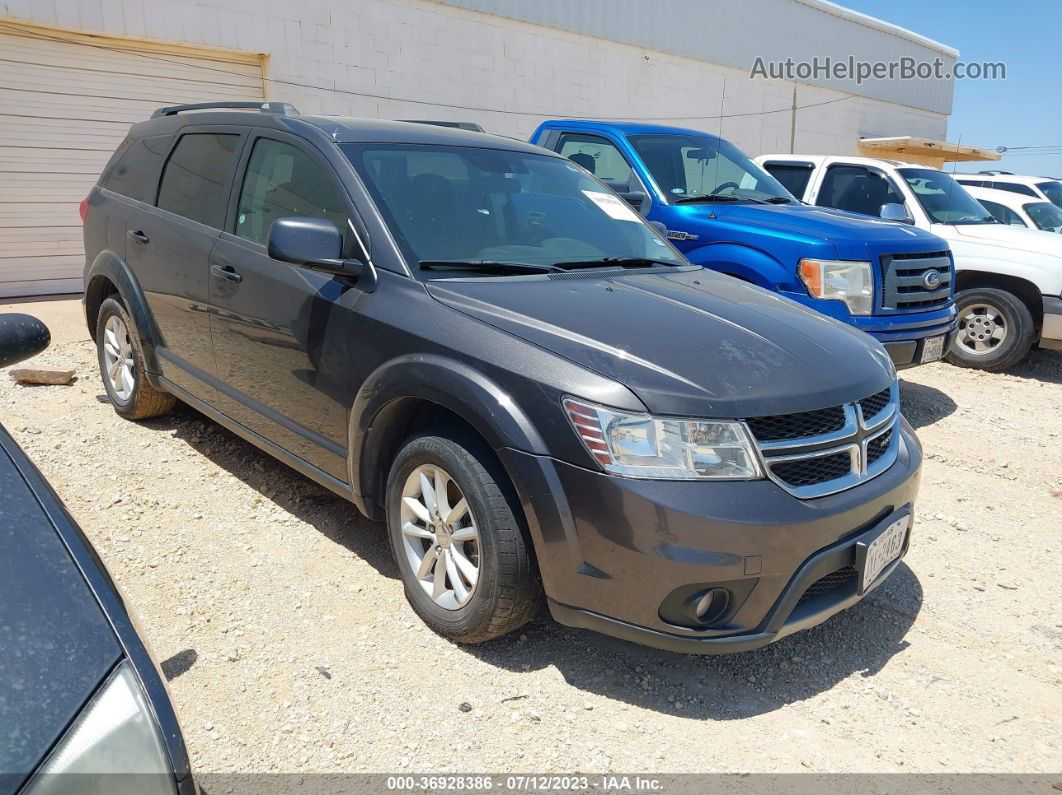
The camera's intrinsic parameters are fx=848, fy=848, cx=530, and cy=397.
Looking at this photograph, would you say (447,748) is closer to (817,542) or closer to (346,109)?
(817,542)

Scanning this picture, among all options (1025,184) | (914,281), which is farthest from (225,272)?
(1025,184)

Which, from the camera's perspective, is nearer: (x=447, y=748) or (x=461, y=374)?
(x=447, y=748)

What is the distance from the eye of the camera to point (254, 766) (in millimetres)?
2521

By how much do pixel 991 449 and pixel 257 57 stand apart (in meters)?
8.95

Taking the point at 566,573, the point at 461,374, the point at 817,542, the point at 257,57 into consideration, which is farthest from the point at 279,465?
the point at 257,57

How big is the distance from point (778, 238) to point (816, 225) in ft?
1.14

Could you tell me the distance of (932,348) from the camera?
5957 millimetres

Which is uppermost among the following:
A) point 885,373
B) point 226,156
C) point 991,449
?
point 226,156

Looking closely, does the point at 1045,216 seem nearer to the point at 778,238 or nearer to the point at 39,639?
the point at 778,238

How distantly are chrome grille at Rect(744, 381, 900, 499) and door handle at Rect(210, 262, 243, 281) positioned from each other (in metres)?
2.46

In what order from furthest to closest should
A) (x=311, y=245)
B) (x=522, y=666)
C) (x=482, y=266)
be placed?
(x=482, y=266), (x=311, y=245), (x=522, y=666)

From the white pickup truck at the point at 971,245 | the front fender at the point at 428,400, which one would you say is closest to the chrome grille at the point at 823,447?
the front fender at the point at 428,400

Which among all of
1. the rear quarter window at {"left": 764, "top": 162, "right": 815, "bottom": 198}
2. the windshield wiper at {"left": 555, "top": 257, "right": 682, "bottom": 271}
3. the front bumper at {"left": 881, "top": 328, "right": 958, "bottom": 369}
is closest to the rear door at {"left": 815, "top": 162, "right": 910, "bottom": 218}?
the rear quarter window at {"left": 764, "top": 162, "right": 815, "bottom": 198}

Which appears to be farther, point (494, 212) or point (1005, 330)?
point (1005, 330)
